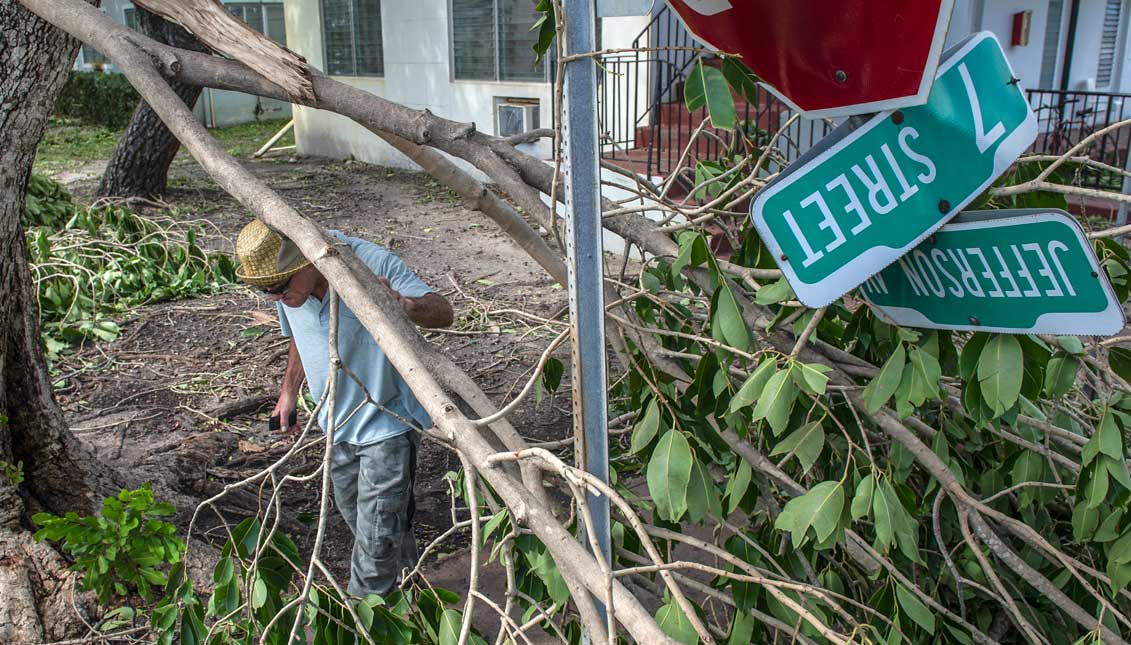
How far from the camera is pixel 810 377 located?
173 centimetres

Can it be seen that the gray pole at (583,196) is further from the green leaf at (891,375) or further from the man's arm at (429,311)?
the man's arm at (429,311)

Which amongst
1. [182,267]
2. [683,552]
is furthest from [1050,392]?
[182,267]

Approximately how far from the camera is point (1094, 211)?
8.79 meters

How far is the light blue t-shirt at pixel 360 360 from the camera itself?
376cm

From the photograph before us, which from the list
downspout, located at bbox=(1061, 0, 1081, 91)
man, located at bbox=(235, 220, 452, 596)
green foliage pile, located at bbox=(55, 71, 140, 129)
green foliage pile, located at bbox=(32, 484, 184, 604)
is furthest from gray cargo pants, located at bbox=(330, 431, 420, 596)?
green foliage pile, located at bbox=(55, 71, 140, 129)

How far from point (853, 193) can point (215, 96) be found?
907 inches

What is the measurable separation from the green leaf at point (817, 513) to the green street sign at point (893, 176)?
1.62 ft

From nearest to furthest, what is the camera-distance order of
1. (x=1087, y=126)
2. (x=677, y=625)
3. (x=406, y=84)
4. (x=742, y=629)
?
(x=677, y=625) → (x=742, y=629) → (x=1087, y=126) → (x=406, y=84)

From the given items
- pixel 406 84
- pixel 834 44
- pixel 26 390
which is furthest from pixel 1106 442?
pixel 406 84

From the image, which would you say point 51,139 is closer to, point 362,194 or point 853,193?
point 362,194

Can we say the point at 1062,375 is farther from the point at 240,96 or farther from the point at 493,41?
the point at 240,96

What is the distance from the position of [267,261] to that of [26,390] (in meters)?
1.26

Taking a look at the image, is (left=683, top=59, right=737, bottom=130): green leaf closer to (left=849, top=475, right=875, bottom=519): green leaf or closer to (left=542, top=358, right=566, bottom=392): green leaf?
(left=849, top=475, right=875, bottom=519): green leaf

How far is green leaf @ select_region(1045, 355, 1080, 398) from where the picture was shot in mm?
1984
